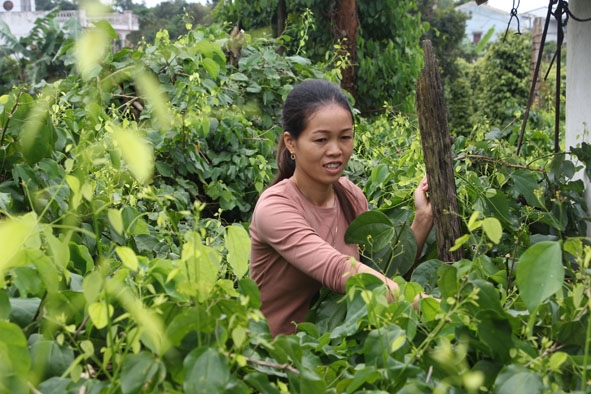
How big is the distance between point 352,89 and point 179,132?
16.6ft

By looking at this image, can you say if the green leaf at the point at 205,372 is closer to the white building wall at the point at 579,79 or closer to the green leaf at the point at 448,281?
the green leaf at the point at 448,281

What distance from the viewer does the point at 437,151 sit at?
224 centimetres

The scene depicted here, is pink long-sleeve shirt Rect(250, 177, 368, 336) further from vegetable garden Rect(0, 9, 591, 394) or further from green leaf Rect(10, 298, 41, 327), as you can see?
green leaf Rect(10, 298, 41, 327)

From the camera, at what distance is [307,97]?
2492 millimetres

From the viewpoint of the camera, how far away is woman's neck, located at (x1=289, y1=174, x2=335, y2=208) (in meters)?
2.55

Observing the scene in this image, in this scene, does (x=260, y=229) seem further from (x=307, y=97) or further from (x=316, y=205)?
(x=307, y=97)

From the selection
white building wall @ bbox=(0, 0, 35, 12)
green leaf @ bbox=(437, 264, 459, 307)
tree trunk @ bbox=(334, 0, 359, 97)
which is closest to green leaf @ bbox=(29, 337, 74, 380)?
green leaf @ bbox=(437, 264, 459, 307)

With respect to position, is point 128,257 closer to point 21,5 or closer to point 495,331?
point 495,331

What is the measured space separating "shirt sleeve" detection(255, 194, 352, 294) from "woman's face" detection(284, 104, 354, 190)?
0.12 m

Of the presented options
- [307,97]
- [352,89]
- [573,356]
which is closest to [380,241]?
[307,97]

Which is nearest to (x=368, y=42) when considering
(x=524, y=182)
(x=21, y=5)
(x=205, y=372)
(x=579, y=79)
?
(x=579, y=79)

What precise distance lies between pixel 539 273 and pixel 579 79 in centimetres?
194

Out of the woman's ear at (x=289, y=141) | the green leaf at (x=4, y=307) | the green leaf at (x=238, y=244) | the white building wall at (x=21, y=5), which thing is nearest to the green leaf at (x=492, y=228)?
the green leaf at (x=238, y=244)

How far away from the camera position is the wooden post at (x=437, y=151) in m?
2.20
